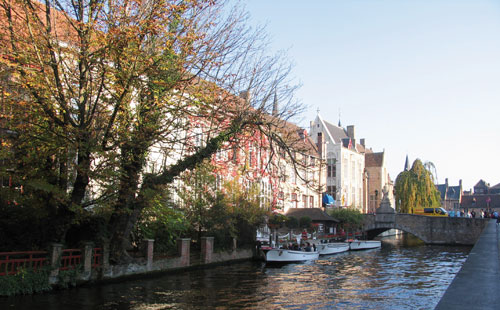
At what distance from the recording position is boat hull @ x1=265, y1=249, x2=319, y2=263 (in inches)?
1167

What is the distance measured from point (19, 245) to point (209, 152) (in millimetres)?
8373

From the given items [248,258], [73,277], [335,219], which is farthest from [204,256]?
[335,219]

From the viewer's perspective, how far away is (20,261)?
16.1 meters

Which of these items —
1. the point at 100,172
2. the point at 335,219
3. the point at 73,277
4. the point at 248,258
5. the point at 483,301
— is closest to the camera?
the point at 483,301

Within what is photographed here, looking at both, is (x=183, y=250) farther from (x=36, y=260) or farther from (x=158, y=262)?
(x=36, y=260)

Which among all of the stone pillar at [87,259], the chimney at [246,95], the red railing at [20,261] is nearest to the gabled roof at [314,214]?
the stone pillar at [87,259]

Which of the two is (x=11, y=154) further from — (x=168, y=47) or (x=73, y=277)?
(x=168, y=47)

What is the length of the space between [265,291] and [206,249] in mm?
8114

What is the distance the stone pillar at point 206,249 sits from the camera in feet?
85.3

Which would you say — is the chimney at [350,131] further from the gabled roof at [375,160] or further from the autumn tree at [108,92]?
the autumn tree at [108,92]

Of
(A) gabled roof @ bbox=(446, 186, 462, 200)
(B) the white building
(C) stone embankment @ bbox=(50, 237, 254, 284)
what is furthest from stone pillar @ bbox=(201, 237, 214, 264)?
(A) gabled roof @ bbox=(446, 186, 462, 200)

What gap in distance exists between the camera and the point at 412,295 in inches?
711

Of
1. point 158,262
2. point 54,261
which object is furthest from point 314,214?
point 54,261

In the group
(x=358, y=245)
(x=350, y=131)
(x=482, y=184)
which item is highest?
(x=350, y=131)
